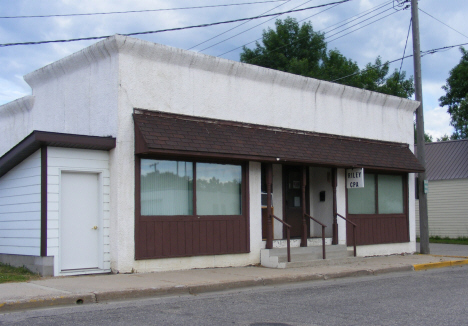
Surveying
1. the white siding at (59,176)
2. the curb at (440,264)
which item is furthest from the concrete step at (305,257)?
the white siding at (59,176)

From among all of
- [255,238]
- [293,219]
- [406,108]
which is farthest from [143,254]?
[406,108]

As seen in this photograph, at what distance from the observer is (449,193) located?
27.4 metres

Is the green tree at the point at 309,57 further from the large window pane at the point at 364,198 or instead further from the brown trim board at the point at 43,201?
the brown trim board at the point at 43,201

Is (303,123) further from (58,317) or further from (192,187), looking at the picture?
(58,317)

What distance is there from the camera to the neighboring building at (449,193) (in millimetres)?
26953

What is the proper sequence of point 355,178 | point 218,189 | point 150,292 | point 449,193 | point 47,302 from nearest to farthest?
point 47,302, point 150,292, point 218,189, point 355,178, point 449,193

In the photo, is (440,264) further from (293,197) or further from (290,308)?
(290,308)

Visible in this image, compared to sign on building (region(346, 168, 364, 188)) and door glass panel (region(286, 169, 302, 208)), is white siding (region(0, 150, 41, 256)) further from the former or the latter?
sign on building (region(346, 168, 364, 188))

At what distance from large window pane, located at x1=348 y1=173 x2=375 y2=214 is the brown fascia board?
316 inches

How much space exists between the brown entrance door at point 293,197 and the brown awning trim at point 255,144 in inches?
48.8

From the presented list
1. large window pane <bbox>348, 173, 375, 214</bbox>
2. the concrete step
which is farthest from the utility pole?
the concrete step

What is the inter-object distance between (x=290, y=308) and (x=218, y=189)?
17.9 ft

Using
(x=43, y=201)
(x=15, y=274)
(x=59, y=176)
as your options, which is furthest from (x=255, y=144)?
(x=15, y=274)

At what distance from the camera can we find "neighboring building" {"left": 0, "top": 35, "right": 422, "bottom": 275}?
1147 cm
